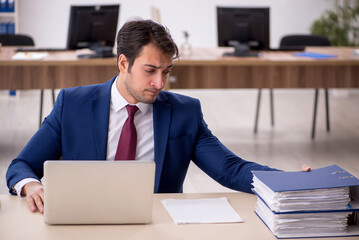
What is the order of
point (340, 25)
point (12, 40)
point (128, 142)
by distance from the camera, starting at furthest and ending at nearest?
point (340, 25) → point (12, 40) → point (128, 142)

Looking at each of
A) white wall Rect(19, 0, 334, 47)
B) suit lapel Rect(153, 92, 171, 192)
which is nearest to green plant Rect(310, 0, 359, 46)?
white wall Rect(19, 0, 334, 47)

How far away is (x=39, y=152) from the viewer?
77.9 inches

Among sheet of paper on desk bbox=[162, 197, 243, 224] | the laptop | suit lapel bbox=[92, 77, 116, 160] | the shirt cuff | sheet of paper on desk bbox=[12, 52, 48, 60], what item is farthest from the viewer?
sheet of paper on desk bbox=[12, 52, 48, 60]

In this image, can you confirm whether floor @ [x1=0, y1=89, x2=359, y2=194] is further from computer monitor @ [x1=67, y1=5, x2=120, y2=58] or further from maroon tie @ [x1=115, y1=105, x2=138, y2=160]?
maroon tie @ [x1=115, y1=105, x2=138, y2=160]

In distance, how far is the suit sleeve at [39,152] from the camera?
1.89 m

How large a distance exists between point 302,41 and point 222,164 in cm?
376

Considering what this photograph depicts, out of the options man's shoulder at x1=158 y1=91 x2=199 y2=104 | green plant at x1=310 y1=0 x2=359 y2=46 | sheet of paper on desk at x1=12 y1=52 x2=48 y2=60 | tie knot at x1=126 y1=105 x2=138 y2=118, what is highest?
green plant at x1=310 y1=0 x2=359 y2=46

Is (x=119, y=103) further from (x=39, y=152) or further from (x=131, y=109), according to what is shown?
(x=39, y=152)

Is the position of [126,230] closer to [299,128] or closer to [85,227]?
[85,227]

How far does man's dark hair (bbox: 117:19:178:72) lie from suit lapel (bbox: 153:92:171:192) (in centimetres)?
Result: 19

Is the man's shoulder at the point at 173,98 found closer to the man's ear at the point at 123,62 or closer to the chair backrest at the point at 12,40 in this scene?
the man's ear at the point at 123,62

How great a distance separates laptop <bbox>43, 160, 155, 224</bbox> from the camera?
1518 mm

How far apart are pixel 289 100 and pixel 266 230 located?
5470 millimetres

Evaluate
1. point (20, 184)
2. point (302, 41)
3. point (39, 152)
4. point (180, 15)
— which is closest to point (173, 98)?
point (39, 152)
